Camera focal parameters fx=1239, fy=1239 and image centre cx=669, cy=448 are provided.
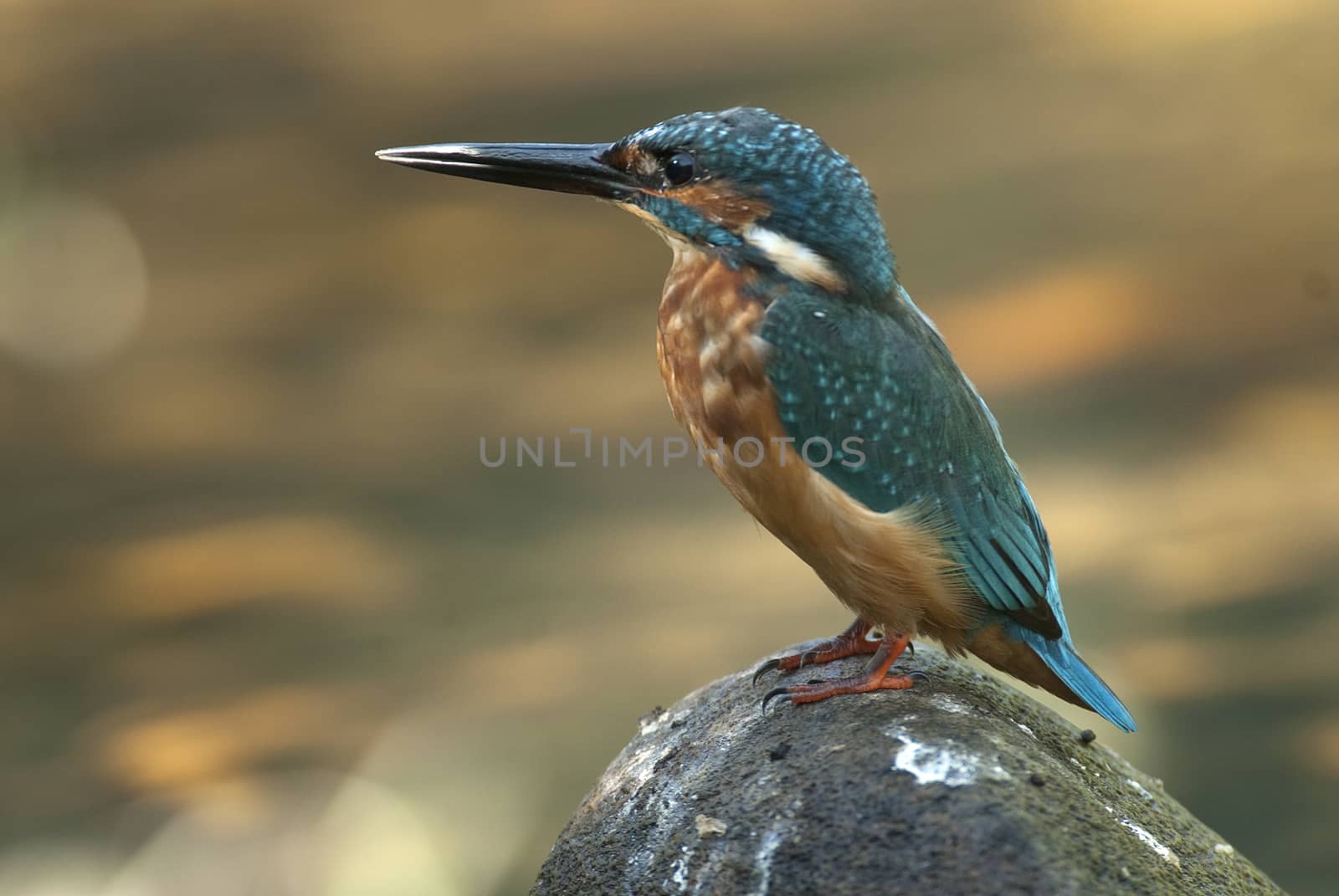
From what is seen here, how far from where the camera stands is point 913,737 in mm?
2215

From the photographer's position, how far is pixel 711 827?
2.24 meters

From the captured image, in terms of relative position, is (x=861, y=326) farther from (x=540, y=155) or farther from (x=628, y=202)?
(x=540, y=155)

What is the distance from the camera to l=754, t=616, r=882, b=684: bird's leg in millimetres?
2707

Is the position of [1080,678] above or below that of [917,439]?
below

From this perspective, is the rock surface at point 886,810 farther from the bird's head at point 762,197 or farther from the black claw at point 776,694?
the bird's head at point 762,197

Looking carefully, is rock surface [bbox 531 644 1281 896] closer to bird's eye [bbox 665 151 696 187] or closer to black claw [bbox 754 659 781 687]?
black claw [bbox 754 659 781 687]

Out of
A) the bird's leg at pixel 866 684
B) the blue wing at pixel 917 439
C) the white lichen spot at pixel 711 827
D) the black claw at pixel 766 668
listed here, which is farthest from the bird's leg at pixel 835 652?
the white lichen spot at pixel 711 827

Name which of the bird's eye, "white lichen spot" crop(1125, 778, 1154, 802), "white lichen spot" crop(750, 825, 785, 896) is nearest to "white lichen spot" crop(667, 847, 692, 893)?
"white lichen spot" crop(750, 825, 785, 896)

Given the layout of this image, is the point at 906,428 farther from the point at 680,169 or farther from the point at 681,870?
the point at 681,870

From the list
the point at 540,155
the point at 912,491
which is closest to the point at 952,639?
the point at 912,491

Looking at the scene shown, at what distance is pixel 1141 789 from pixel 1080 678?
0.28m

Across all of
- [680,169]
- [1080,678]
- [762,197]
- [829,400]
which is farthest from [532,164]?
[1080,678]

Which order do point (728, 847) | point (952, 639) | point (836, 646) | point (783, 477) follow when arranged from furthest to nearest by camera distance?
point (836, 646)
point (952, 639)
point (783, 477)
point (728, 847)

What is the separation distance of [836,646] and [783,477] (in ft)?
1.74
